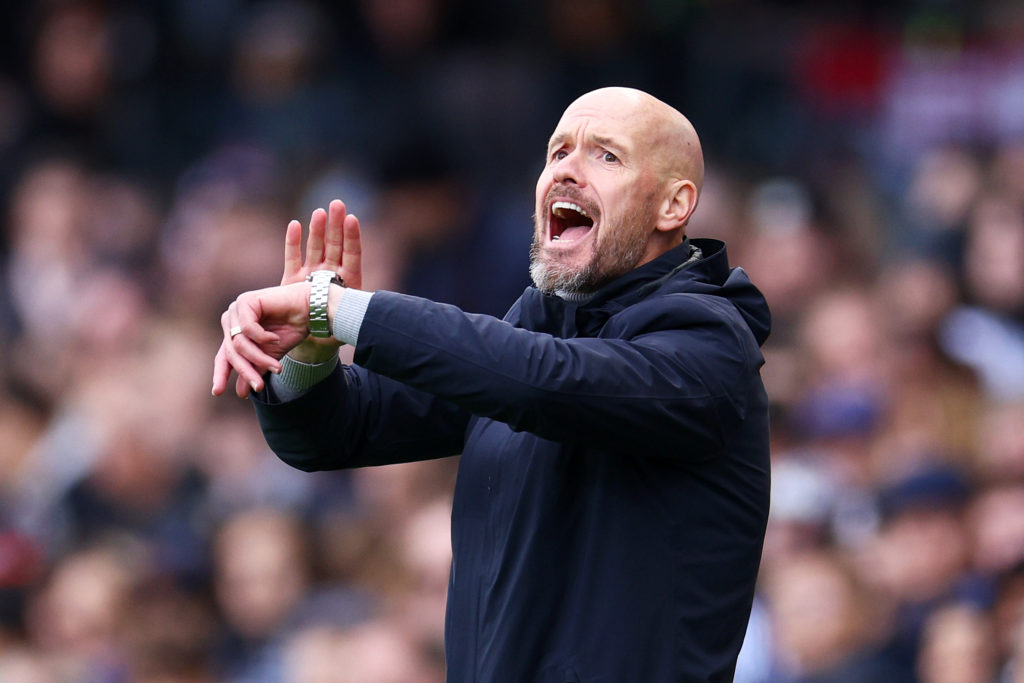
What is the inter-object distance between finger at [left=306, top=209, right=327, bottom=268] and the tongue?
451mm


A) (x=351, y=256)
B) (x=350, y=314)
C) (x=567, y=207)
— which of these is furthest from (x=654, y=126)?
(x=350, y=314)

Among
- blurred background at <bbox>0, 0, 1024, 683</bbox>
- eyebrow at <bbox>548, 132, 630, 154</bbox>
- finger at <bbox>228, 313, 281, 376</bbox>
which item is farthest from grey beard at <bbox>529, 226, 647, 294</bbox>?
blurred background at <bbox>0, 0, 1024, 683</bbox>

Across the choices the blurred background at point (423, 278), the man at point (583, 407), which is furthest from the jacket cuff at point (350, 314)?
the blurred background at point (423, 278)

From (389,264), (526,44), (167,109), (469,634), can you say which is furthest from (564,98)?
(469,634)

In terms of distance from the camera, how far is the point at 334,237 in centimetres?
287

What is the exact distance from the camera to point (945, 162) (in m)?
6.12

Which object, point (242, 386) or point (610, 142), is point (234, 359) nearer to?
point (242, 386)

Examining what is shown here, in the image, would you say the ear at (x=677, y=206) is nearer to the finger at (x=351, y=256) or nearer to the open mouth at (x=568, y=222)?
the open mouth at (x=568, y=222)

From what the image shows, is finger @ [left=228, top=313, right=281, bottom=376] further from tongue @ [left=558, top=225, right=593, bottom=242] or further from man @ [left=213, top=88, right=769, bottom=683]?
tongue @ [left=558, top=225, right=593, bottom=242]

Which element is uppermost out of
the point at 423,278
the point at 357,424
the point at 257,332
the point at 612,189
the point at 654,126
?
the point at 654,126

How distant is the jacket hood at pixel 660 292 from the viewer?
2.92 m

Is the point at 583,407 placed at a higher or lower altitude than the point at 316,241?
lower

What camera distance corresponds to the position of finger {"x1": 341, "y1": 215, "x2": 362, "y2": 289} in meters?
2.86

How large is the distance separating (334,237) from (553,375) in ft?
1.77
